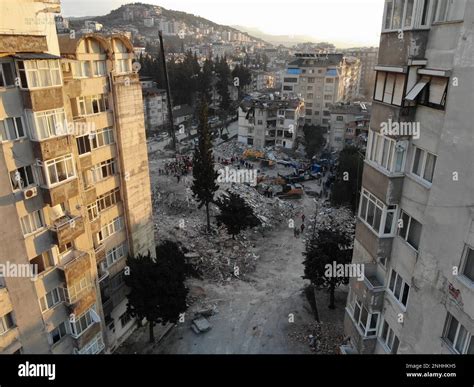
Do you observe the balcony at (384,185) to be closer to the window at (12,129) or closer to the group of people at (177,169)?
the window at (12,129)

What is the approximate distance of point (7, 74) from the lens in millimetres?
11500

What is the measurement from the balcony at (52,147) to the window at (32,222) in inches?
82.7

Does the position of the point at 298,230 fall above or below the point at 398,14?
below

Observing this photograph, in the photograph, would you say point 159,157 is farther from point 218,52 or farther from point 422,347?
point 218,52

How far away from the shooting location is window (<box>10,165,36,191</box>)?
1207 centimetres

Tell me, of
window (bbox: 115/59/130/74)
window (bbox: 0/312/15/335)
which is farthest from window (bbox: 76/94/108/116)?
window (bbox: 0/312/15/335)

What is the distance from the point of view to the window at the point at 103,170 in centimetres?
1784

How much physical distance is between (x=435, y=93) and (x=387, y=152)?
2.44 metres

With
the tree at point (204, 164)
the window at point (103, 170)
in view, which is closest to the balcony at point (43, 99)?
the window at point (103, 170)

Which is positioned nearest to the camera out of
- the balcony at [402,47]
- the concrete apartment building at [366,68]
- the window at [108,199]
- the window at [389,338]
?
the balcony at [402,47]

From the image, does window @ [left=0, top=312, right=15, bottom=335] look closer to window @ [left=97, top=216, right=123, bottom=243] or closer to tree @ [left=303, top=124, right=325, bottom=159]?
window @ [left=97, top=216, right=123, bottom=243]

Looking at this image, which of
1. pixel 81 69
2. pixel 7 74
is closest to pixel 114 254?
pixel 81 69
